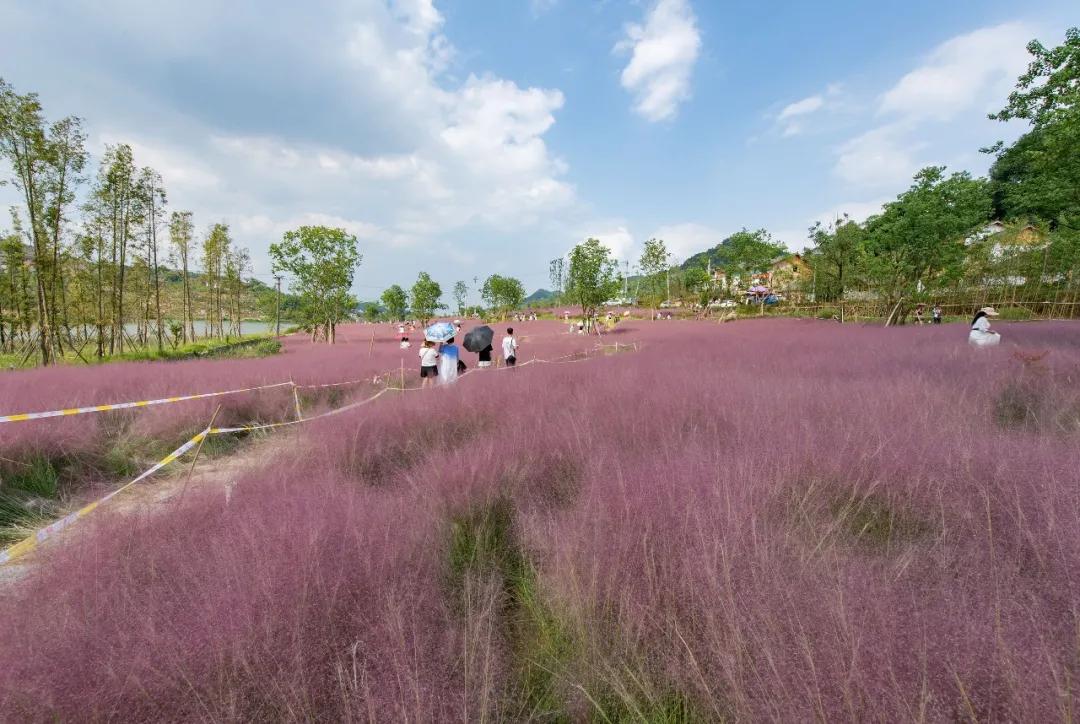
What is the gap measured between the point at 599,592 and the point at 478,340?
815 centimetres

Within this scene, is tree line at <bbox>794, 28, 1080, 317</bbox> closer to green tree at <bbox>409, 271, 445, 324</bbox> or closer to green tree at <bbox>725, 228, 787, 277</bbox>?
green tree at <bbox>725, 228, 787, 277</bbox>

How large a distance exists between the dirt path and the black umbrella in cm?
443

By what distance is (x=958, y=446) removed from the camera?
2.36m

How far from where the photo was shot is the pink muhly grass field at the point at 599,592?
113 centimetres

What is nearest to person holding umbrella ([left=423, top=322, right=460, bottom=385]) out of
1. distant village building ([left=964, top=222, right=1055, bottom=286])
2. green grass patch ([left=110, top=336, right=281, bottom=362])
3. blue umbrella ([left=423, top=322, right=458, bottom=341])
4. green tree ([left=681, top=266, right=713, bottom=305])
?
blue umbrella ([left=423, top=322, right=458, bottom=341])

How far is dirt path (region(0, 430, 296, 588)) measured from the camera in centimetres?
221

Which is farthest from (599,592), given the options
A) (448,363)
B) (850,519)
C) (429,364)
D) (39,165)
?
(39,165)

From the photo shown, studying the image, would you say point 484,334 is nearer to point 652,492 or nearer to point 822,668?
point 652,492

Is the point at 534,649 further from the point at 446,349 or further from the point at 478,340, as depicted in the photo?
the point at 478,340

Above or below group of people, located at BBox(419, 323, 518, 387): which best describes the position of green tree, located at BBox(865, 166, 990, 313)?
above

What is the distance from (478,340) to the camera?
30.9 feet

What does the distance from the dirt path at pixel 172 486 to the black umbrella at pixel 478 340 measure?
4433mm

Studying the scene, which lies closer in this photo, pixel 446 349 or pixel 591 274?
pixel 446 349

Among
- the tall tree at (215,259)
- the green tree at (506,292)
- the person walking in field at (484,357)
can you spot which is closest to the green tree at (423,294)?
the green tree at (506,292)
